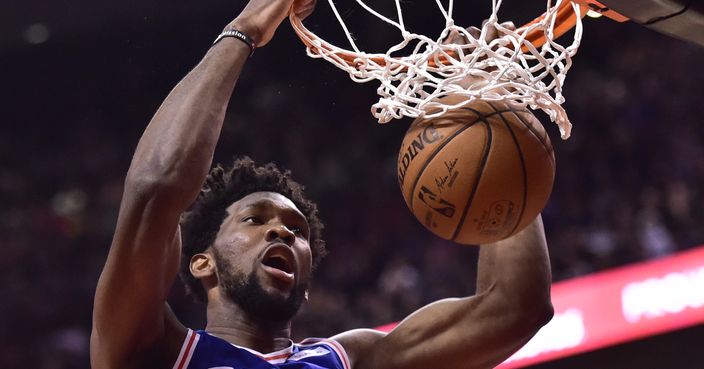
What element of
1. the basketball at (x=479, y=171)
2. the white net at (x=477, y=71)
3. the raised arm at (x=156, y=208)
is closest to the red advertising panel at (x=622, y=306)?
the white net at (x=477, y=71)

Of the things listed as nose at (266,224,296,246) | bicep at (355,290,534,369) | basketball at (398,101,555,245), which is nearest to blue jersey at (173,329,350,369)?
bicep at (355,290,534,369)

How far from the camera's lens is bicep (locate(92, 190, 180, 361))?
7.39 ft

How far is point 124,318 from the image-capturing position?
2342 mm

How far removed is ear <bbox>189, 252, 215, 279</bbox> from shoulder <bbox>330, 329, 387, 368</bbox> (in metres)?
0.43

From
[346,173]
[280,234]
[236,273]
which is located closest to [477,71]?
[280,234]

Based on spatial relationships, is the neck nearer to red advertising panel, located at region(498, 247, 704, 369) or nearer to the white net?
the white net

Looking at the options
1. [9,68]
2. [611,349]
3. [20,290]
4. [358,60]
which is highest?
[9,68]

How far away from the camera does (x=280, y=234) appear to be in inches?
116

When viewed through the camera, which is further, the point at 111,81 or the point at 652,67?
the point at 111,81

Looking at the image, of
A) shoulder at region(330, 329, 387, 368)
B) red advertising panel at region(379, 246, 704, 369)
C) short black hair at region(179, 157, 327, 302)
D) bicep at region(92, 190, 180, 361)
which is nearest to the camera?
bicep at region(92, 190, 180, 361)

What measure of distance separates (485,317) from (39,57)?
6.43 meters

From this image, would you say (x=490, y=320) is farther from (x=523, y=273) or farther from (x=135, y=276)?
(x=135, y=276)

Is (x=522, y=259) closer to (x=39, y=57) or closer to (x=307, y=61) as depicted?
(x=307, y=61)

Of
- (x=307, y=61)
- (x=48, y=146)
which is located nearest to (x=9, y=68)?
(x=48, y=146)
